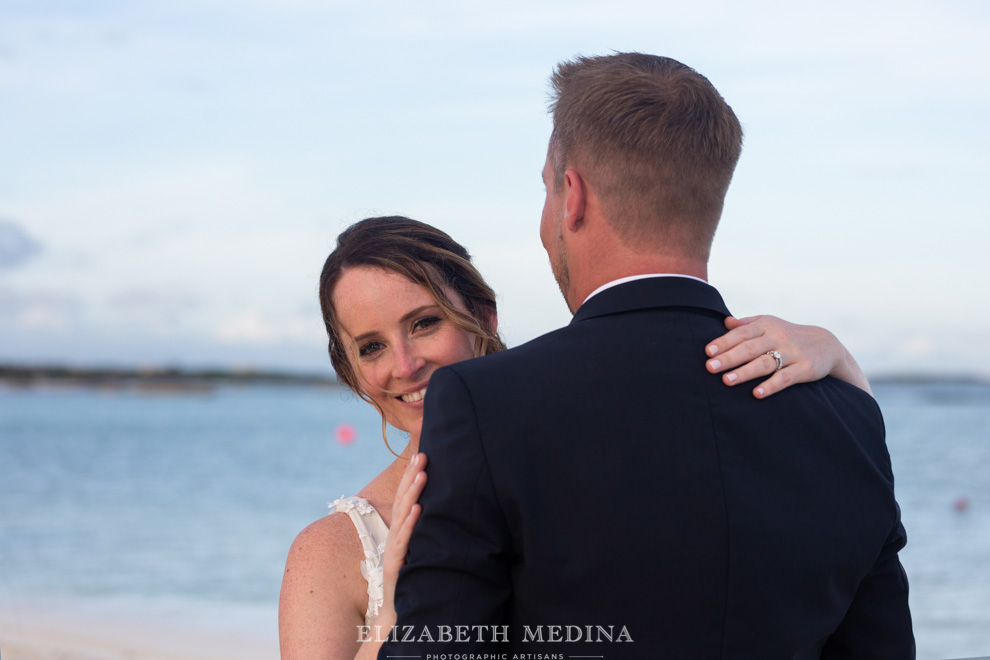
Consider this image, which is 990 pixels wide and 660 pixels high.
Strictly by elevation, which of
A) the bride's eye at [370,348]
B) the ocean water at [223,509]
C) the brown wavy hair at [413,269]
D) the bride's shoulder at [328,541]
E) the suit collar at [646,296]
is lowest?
the bride's shoulder at [328,541]

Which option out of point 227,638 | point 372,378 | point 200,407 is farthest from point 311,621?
point 200,407

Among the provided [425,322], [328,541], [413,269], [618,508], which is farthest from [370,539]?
[618,508]

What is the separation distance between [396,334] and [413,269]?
203 mm

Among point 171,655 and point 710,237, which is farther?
point 171,655

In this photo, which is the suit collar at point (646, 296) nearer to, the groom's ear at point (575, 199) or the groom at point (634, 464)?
the groom at point (634, 464)

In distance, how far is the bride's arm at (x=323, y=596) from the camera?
2473 mm

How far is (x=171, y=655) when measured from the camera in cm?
972

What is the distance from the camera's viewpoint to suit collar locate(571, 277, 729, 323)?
63.4 inches

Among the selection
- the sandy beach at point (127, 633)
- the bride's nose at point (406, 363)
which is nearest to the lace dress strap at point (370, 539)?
the bride's nose at point (406, 363)

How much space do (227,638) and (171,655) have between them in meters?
1.32

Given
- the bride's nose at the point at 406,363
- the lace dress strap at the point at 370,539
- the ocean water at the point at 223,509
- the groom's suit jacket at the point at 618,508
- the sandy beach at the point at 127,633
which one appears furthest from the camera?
the ocean water at the point at 223,509

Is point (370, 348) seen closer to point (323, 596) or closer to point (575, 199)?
point (323, 596)

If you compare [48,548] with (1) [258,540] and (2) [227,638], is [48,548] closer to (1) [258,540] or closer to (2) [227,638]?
(1) [258,540]

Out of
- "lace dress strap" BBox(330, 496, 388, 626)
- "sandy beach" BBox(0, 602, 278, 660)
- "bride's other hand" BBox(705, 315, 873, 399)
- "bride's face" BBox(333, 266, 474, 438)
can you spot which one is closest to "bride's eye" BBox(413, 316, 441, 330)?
"bride's face" BBox(333, 266, 474, 438)
